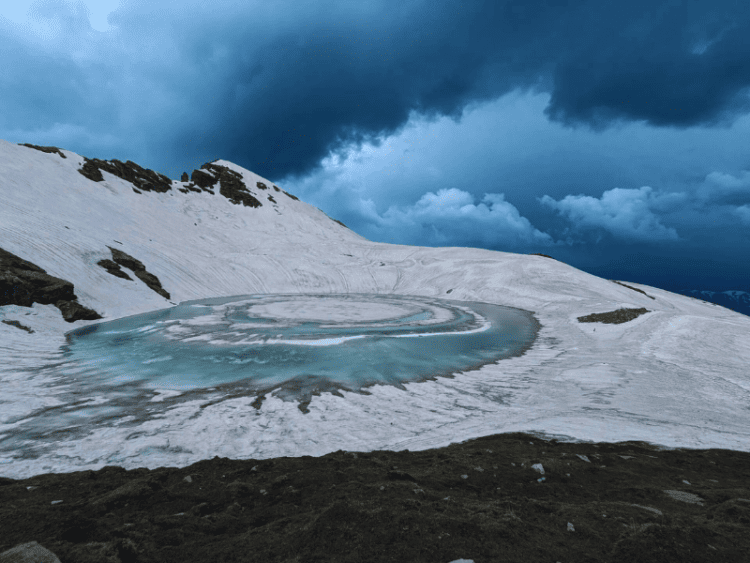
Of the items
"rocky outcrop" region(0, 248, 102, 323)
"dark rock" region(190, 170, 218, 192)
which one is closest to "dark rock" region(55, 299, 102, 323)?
"rocky outcrop" region(0, 248, 102, 323)

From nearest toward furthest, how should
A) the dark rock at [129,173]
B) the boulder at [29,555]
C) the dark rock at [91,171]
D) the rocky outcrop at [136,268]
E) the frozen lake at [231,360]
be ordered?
the boulder at [29,555] < the frozen lake at [231,360] < the rocky outcrop at [136,268] < the dark rock at [91,171] < the dark rock at [129,173]

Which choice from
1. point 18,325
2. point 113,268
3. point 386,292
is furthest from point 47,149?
point 386,292

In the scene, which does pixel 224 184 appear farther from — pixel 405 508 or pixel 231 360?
pixel 405 508

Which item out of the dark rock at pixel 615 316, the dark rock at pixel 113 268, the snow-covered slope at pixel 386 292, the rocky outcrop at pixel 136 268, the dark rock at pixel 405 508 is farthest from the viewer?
the rocky outcrop at pixel 136 268

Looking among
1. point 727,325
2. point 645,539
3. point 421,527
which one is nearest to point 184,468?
point 421,527

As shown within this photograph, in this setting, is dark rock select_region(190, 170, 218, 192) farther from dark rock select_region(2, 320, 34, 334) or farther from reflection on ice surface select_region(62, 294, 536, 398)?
dark rock select_region(2, 320, 34, 334)

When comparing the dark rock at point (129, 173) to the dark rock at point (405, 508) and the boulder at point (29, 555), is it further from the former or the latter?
the boulder at point (29, 555)

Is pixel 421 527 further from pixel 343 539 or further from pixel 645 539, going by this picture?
pixel 645 539

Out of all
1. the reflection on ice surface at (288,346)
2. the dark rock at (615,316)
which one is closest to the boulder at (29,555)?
the reflection on ice surface at (288,346)

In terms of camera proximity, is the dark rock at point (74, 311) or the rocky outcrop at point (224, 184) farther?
the rocky outcrop at point (224, 184)
